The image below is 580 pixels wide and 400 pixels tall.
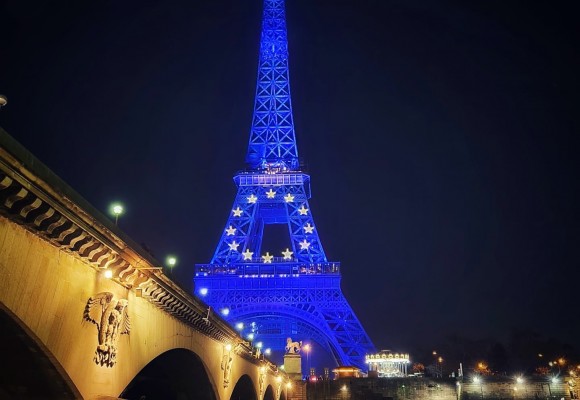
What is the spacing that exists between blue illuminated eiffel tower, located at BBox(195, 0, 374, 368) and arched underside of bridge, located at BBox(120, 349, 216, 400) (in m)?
39.7

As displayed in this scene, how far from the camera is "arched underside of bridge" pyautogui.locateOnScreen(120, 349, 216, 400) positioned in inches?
854

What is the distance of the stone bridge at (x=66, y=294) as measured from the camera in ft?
26.9

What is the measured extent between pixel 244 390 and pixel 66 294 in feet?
103

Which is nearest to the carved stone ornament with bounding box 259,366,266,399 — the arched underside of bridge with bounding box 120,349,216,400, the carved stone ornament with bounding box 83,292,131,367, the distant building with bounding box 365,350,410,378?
the arched underside of bridge with bounding box 120,349,216,400

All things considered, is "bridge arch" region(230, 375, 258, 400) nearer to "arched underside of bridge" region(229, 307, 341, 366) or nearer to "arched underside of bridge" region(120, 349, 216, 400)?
"arched underside of bridge" region(120, 349, 216, 400)

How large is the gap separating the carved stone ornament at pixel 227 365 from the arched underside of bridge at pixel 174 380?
1396mm

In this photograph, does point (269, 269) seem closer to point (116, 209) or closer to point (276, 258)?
point (276, 258)

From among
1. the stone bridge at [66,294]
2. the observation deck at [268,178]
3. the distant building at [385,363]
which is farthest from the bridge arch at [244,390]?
the observation deck at [268,178]

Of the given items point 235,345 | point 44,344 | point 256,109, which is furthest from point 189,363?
point 256,109

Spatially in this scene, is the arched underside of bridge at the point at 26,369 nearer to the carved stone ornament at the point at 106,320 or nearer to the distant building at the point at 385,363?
the carved stone ornament at the point at 106,320

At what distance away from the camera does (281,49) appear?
9444 centimetres

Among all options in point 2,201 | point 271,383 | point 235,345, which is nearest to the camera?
point 2,201

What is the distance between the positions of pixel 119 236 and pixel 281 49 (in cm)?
8775

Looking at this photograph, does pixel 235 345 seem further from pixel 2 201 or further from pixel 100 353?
pixel 2 201
